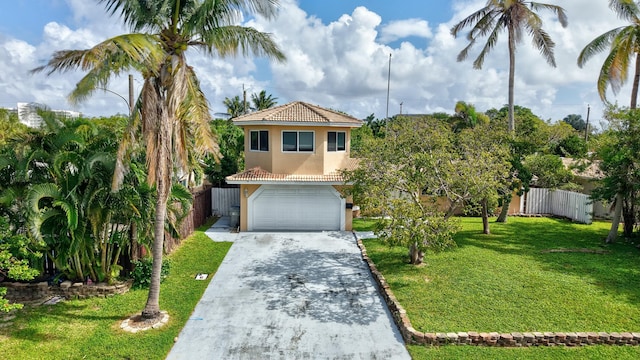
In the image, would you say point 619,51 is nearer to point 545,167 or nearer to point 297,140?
point 545,167

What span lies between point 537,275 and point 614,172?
7.39 m

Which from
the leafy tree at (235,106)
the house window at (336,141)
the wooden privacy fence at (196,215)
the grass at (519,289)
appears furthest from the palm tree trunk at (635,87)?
the leafy tree at (235,106)

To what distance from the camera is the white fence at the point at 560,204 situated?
71.0 ft

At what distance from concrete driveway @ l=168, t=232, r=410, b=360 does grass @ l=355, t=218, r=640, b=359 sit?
2.96 ft

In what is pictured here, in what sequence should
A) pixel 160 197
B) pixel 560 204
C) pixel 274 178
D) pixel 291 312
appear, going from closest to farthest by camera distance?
pixel 160 197 < pixel 291 312 < pixel 274 178 < pixel 560 204

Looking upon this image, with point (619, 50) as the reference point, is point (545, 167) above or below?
below

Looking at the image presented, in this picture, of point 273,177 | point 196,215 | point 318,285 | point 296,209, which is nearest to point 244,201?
point 273,177

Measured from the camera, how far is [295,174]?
18.4m

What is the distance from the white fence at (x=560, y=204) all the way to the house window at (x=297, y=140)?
14434 millimetres

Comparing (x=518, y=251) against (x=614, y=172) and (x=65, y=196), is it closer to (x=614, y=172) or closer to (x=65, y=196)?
(x=614, y=172)

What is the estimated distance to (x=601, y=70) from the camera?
2044 cm

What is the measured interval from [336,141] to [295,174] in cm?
260

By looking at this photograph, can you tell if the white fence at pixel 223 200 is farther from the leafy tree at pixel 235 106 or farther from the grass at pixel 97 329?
the leafy tree at pixel 235 106

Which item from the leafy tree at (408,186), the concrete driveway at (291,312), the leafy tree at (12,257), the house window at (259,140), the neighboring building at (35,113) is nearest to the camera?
the leafy tree at (12,257)
